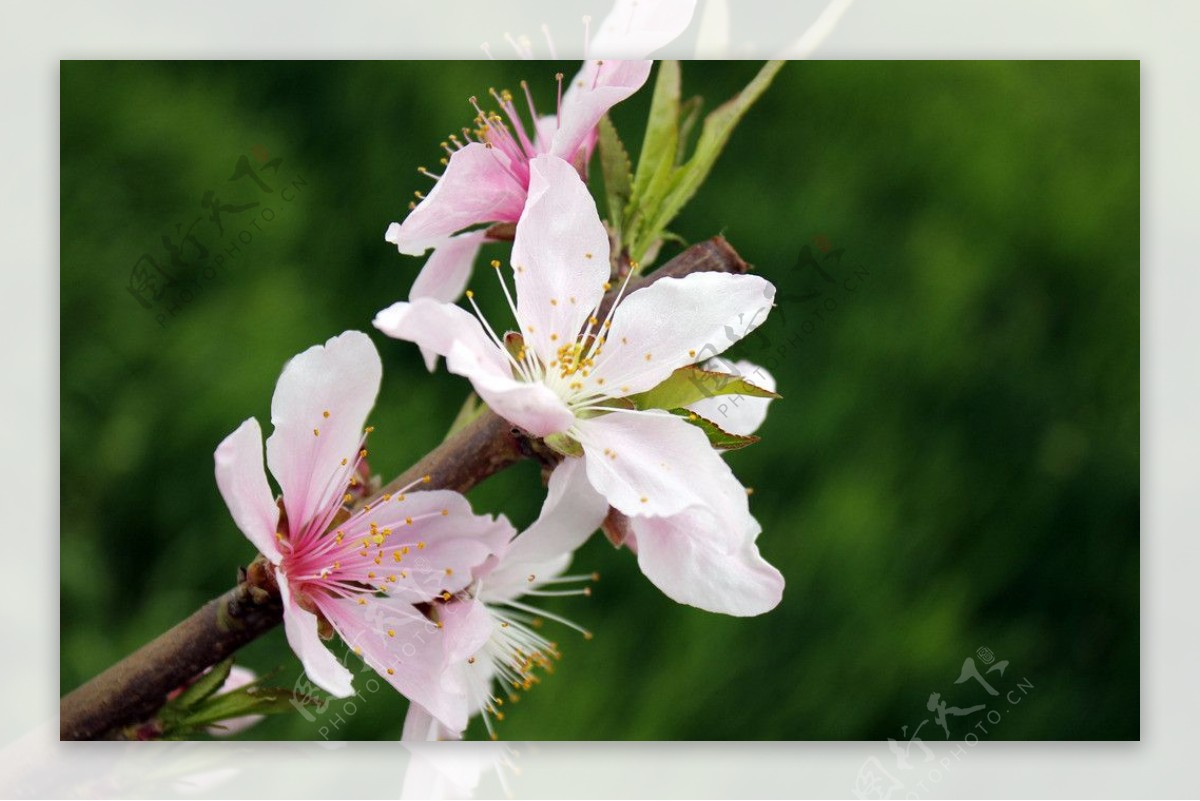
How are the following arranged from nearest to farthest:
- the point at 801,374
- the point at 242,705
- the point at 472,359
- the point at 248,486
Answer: the point at 472,359, the point at 248,486, the point at 242,705, the point at 801,374

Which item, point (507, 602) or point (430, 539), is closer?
point (430, 539)

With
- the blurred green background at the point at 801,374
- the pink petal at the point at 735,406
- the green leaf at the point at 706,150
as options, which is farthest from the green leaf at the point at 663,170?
the blurred green background at the point at 801,374

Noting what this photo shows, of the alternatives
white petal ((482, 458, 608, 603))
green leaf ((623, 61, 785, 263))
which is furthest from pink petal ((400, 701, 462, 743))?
green leaf ((623, 61, 785, 263))

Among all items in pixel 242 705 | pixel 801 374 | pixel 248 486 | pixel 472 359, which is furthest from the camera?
pixel 801 374

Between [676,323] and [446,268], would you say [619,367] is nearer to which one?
[676,323]

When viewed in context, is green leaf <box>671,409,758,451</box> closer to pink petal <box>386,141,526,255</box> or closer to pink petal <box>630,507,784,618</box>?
pink petal <box>630,507,784,618</box>

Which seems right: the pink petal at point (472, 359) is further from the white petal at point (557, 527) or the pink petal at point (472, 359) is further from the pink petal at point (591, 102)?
the pink petal at point (591, 102)

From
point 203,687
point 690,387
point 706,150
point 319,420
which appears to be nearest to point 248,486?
point 319,420
